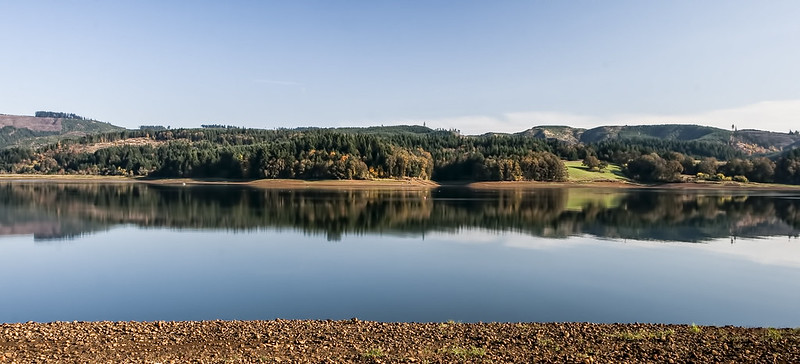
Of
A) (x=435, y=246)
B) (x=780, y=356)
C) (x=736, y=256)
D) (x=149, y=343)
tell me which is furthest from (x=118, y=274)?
(x=736, y=256)

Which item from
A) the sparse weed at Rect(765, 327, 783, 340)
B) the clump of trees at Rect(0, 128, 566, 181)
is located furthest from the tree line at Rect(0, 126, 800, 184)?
the sparse weed at Rect(765, 327, 783, 340)

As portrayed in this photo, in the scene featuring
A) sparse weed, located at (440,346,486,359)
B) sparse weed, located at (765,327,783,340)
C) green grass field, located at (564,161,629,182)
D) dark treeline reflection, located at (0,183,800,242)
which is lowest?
dark treeline reflection, located at (0,183,800,242)

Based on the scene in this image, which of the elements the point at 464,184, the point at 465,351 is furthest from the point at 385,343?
the point at 464,184

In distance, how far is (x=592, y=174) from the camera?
446 ft

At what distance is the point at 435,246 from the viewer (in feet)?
110

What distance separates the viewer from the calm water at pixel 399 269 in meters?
18.3

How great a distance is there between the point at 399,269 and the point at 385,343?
12.2 meters

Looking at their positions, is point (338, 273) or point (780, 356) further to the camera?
point (338, 273)

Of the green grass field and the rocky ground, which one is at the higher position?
the green grass field

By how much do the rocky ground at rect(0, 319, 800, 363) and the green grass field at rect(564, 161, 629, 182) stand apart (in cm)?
11994

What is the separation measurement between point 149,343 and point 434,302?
968 centimetres

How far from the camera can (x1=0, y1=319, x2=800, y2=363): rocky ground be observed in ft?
39.1

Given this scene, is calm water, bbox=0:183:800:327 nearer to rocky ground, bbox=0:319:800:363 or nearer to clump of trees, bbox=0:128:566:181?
rocky ground, bbox=0:319:800:363

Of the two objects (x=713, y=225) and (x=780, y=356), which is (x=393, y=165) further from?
(x=780, y=356)
